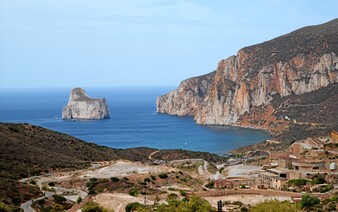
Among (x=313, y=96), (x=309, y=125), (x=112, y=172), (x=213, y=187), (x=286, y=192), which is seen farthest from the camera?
(x=313, y=96)

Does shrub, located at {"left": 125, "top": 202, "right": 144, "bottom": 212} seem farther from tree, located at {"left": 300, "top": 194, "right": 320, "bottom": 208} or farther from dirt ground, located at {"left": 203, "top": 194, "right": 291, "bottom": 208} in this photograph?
tree, located at {"left": 300, "top": 194, "right": 320, "bottom": 208}

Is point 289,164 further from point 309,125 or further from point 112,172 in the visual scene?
point 309,125

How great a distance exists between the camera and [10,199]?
42438 mm

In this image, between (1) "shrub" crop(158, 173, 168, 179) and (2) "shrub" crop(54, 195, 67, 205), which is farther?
(1) "shrub" crop(158, 173, 168, 179)

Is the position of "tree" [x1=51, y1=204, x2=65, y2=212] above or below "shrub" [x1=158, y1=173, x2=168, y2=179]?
above

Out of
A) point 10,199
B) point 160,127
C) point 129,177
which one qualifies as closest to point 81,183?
point 129,177

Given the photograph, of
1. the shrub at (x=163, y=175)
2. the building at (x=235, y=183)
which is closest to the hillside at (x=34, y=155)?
the shrub at (x=163, y=175)

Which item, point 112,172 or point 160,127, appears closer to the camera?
point 112,172

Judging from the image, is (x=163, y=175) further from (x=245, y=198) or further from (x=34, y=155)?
(x=34, y=155)

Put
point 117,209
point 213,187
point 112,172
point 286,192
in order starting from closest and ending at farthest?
point 117,209 → point 286,192 → point 213,187 → point 112,172

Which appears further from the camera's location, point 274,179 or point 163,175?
point 163,175

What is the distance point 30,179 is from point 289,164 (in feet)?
83.9

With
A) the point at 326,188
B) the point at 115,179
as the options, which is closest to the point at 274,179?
the point at 326,188

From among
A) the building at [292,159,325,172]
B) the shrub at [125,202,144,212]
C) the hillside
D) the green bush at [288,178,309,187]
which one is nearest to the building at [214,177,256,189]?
the green bush at [288,178,309,187]
